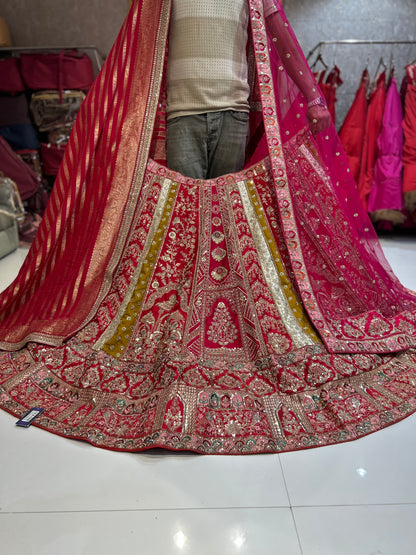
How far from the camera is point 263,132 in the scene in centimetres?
182

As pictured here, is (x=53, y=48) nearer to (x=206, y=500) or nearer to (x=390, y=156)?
(x=390, y=156)

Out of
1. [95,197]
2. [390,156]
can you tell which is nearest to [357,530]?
[95,197]

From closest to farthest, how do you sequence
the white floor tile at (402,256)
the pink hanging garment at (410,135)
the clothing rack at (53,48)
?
the white floor tile at (402,256) < the pink hanging garment at (410,135) < the clothing rack at (53,48)

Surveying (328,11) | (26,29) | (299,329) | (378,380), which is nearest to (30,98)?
(26,29)

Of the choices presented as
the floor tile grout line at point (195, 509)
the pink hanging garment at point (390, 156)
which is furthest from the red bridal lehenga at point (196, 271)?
the pink hanging garment at point (390, 156)

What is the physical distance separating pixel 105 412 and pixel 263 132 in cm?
127

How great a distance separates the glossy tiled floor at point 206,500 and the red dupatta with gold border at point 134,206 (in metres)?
0.52

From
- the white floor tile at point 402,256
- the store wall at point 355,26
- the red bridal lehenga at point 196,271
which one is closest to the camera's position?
the red bridal lehenga at point 196,271

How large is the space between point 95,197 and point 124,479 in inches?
42.5

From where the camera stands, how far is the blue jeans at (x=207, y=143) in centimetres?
165

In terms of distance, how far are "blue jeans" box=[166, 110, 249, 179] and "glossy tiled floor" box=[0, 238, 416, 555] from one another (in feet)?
3.60

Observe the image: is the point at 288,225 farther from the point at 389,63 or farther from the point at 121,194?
the point at 389,63

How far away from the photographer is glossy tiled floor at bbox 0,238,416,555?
37.5 inches

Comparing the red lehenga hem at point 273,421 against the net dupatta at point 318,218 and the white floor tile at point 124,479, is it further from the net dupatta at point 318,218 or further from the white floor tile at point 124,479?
the net dupatta at point 318,218
